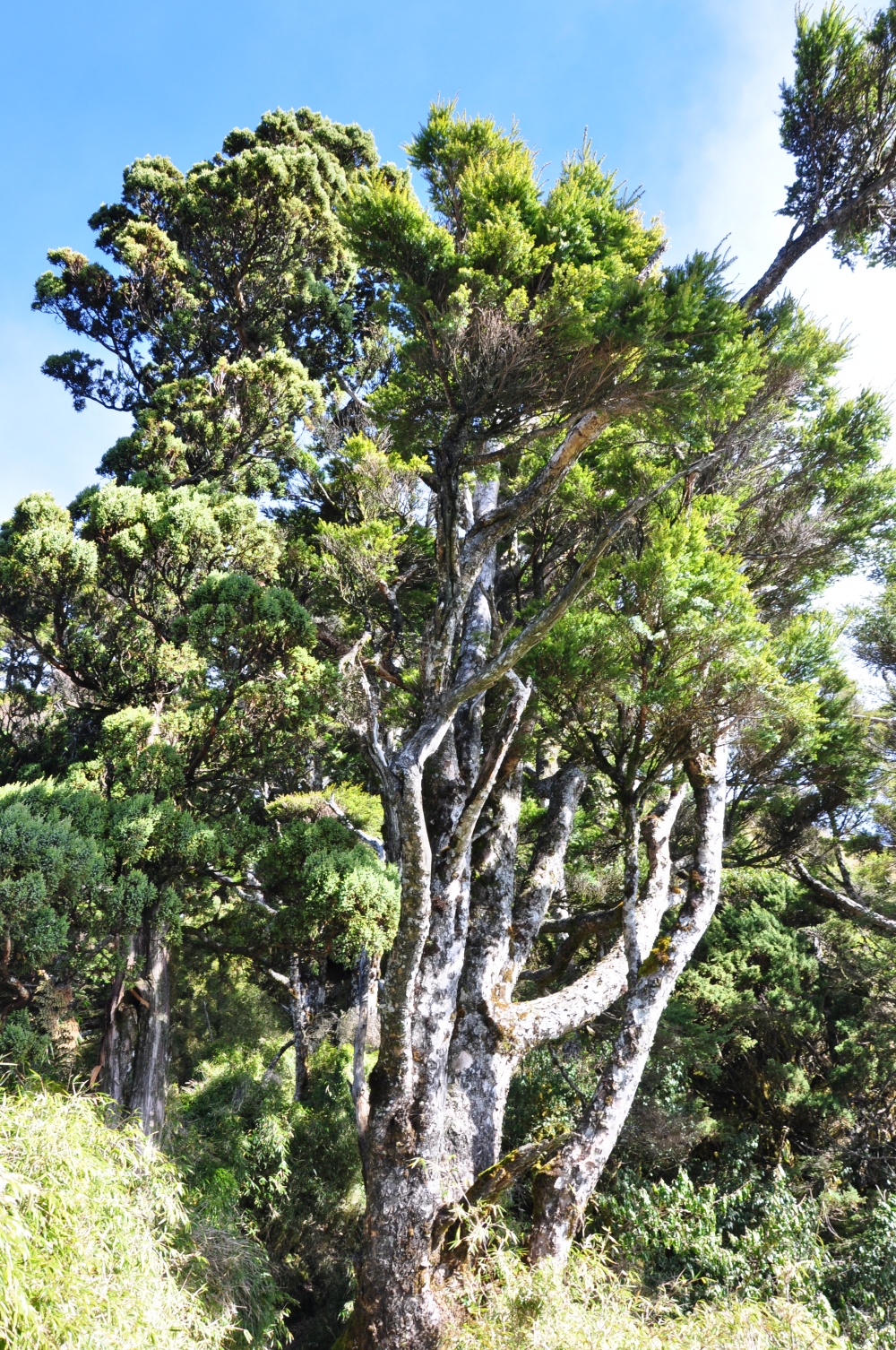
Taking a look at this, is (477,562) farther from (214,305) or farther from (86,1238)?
(214,305)

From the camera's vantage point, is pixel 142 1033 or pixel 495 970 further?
pixel 495 970

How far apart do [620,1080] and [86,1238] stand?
3.27 meters

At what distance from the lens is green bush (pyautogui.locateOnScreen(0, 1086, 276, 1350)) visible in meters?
2.98

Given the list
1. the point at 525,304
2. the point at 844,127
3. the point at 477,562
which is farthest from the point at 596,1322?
the point at 844,127

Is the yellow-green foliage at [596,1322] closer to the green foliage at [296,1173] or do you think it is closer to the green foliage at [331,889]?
the green foliage at [331,889]

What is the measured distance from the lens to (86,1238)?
337 cm

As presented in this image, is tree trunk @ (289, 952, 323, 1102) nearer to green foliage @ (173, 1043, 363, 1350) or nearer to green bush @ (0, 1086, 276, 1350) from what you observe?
green foliage @ (173, 1043, 363, 1350)

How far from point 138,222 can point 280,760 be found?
6.56 meters

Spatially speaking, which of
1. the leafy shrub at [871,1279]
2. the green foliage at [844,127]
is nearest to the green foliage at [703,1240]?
the leafy shrub at [871,1279]

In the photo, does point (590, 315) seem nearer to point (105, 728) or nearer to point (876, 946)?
point (105, 728)

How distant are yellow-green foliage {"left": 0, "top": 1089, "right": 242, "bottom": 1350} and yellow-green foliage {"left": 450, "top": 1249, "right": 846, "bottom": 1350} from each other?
1436mm

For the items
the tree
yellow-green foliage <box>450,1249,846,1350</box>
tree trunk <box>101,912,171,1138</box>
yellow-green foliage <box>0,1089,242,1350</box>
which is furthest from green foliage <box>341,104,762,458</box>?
yellow-green foliage <box>450,1249,846,1350</box>

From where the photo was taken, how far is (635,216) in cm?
555

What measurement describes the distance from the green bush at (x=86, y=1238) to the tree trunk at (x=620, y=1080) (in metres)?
1.98
